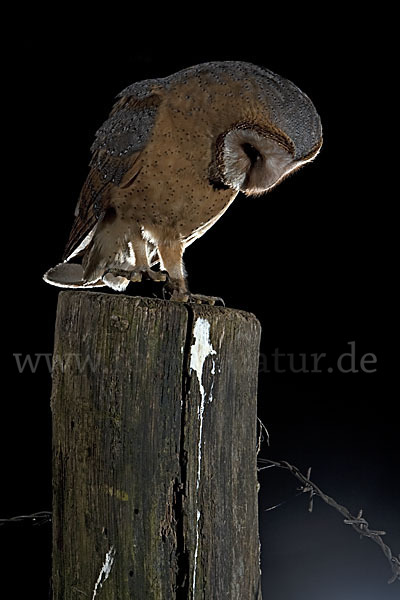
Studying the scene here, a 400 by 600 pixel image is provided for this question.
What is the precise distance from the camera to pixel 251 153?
148 centimetres

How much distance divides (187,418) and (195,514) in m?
0.14

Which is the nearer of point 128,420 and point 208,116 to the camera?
point 128,420

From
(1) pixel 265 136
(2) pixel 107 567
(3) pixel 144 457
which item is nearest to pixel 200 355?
(3) pixel 144 457

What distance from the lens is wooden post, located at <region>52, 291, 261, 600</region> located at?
38.8 inches

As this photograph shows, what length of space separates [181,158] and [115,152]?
182 millimetres

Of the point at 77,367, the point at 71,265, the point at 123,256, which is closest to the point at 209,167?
the point at 123,256

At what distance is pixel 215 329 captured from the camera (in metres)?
1.08

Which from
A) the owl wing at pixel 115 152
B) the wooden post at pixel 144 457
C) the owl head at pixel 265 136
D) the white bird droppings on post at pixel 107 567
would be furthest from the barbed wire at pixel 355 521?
the owl wing at pixel 115 152

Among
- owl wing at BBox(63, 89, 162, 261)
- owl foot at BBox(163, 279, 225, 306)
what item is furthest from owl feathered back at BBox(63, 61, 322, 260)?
owl foot at BBox(163, 279, 225, 306)

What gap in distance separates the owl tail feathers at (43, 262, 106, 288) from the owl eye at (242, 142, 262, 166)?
0.51 meters

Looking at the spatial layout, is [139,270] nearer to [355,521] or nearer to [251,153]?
[251,153]

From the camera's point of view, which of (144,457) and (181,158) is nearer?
(144,457)

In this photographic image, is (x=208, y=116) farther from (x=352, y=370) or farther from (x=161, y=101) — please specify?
(x=352, y=370)

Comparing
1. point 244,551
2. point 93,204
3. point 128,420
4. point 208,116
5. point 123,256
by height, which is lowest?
point 244,551
